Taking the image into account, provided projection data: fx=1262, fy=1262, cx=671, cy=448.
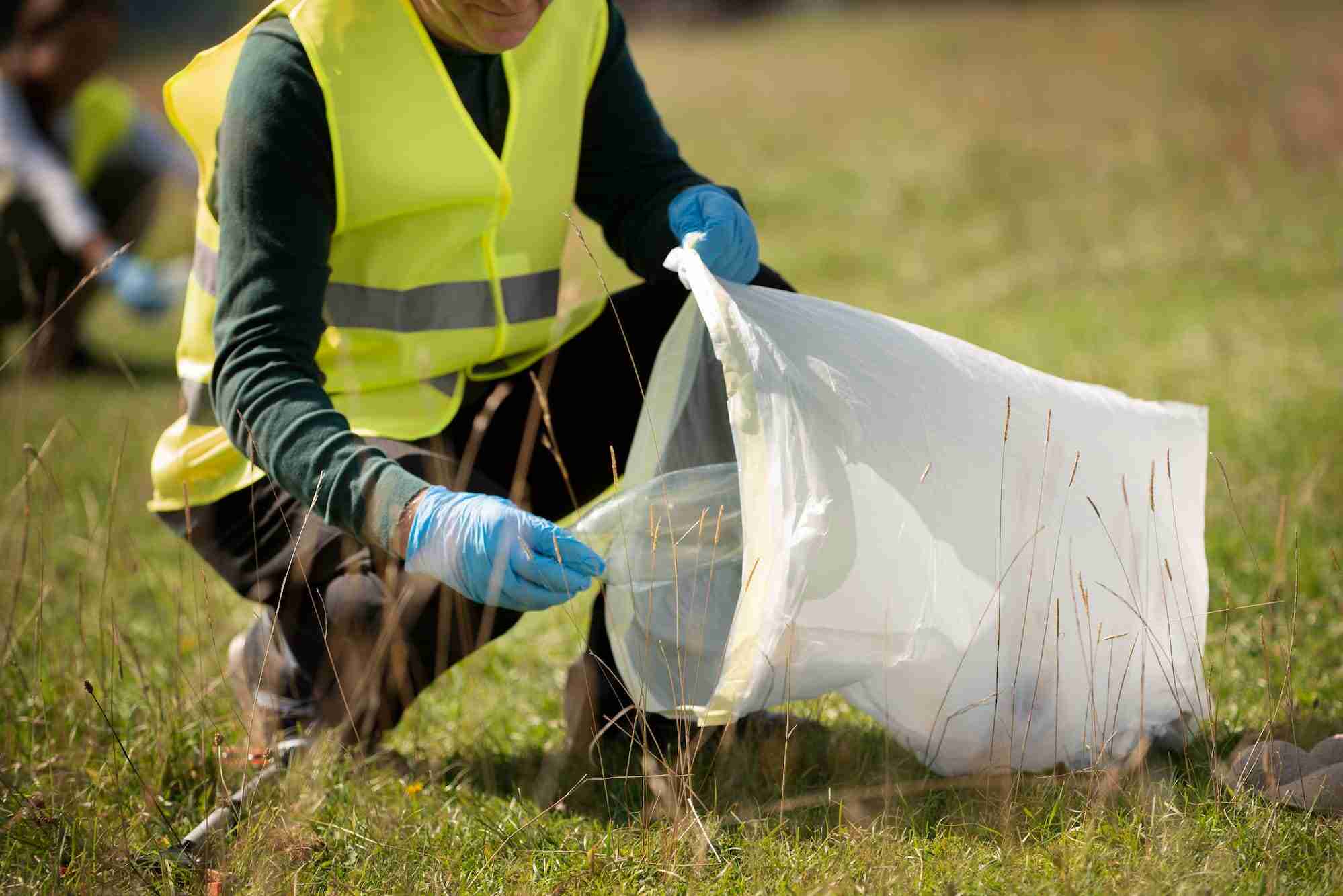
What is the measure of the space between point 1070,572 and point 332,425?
0.95 meters

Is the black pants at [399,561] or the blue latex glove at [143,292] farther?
the blue latex glove at [143,292]

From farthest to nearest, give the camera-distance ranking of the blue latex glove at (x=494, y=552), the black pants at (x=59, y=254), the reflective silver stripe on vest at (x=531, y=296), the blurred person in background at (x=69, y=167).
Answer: the black pants at (x=59, y=254)
the blurred person in background at (x=69, y=167)
the reflective silver stripe on vest at (x=531, y=296)
the blue latex glove at (x=494, y=552)

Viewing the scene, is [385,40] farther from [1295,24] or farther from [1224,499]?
[1295,24]

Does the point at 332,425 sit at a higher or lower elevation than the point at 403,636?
higher

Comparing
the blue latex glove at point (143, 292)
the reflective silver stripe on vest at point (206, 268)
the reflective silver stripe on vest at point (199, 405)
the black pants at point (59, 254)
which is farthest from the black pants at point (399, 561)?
the black pants at point (59, 254)

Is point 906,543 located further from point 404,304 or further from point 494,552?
point 404,304

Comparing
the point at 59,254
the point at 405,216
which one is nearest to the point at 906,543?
the point at 405,216

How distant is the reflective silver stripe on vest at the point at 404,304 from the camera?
183cm

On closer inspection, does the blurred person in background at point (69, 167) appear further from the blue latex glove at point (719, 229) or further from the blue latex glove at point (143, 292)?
the blue latex glove at point (719, 229)

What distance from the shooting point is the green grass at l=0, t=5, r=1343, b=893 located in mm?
1552

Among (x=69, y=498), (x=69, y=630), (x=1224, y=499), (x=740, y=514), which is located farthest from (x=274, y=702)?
(x=1224, y=499)

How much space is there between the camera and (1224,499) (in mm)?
2812

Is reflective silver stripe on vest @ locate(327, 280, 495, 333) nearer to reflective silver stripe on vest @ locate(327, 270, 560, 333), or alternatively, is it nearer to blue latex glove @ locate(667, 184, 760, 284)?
reflective silver stripe on vest @ locate(327, 270, 560, 333)

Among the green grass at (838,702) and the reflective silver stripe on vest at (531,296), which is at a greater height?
the reflective silver stripe on vest at (531,296)
